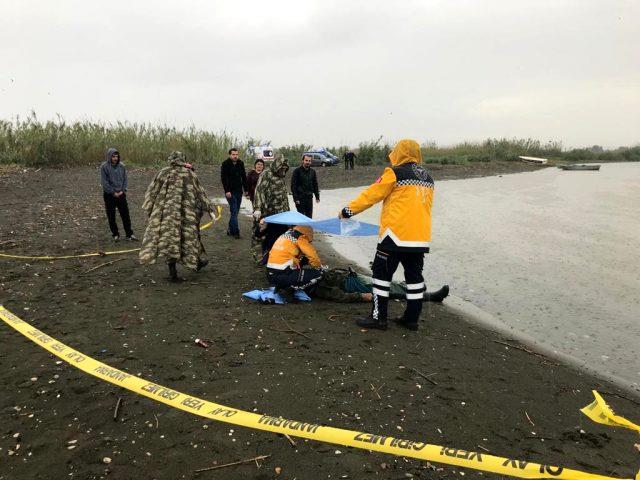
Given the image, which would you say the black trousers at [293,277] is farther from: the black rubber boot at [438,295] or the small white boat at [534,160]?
the small white boat at [534,160]

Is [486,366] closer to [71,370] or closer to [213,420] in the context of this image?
[213,420]

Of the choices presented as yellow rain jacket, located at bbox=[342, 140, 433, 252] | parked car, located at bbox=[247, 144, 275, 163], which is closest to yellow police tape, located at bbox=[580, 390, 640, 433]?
yellow rain jacket, located at bbox=[342, 140, 433, 252]

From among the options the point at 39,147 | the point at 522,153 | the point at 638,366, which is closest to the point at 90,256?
the point at 638,366

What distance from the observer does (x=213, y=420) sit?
10.9 ft

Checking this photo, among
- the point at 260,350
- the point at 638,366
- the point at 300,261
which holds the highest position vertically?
the point at 300,261

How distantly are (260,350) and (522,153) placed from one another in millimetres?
49461

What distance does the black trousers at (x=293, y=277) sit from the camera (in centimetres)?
588

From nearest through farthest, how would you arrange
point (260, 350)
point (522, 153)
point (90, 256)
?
1. point (260, 350)
2. point (90, 256)
3. point (522, 153)

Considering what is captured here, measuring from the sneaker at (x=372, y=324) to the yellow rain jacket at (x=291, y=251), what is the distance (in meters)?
1.16

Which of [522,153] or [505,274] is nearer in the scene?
[505,274]

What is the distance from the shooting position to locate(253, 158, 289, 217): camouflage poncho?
764 cm

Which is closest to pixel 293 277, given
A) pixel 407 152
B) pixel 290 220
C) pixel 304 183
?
pixel 290 220

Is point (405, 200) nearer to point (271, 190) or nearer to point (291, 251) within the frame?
point (291, 251)

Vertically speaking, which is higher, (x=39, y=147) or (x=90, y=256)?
(x=39, y=147)
